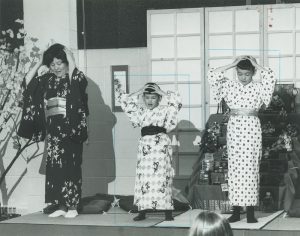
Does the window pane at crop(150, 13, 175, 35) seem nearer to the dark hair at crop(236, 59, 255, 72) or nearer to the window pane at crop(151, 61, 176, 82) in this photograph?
the window pane at crop(151, 61, 176, 82)

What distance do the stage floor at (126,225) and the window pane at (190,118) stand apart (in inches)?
41.7

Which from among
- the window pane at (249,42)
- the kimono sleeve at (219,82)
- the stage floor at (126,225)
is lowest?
the stage floor at (126,225)

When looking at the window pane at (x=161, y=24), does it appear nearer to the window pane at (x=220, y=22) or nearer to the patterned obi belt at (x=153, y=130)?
the window pane at (x=220, y=22)

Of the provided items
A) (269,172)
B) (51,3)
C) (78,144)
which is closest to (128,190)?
(78,144)

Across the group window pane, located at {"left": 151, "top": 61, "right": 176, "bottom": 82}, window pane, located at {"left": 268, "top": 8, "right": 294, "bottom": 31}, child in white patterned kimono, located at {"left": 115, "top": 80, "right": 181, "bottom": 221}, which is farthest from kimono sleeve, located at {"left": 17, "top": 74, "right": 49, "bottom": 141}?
window pane, located at {"left": 268, "top": 8, "right": 294, "bottom": 31}

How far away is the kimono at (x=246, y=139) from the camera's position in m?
7.04

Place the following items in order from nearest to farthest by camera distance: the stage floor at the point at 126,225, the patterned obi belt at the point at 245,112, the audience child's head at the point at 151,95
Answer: the stage floor at the point at 126,225 → the patterned obi belt at the point at 245,112 → the audience child's head at the point at 151,95

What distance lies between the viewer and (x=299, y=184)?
7922 mm

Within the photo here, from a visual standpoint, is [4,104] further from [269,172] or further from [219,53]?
[269,172]

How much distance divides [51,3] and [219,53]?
6.47 feet

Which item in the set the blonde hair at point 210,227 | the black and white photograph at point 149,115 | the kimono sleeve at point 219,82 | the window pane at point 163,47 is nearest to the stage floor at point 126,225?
the black and white photograph at point 149,115

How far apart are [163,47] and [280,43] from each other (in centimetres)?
134

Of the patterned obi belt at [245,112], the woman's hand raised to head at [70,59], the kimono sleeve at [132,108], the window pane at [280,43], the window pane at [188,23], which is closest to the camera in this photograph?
the patterned obi belt at [245,112]

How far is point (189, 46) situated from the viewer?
8.29 m
